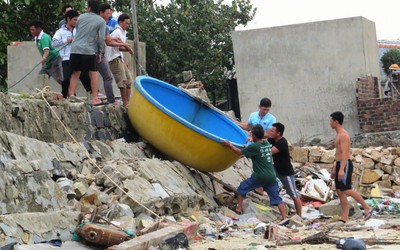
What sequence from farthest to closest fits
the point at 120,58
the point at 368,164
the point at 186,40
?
the point at 186,40 → the point at 368,164 → the point at 120,58

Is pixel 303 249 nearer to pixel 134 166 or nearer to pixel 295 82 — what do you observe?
pixel 134 166

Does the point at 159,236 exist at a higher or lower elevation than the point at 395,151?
higher

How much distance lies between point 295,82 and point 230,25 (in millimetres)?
7216

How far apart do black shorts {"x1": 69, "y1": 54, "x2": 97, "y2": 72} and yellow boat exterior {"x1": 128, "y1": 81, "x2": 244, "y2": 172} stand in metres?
0.89

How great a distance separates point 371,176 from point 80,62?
22.7 feet

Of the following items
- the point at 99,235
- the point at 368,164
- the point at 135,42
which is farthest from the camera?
the point at 368,164

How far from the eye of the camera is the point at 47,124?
9781 millimetres

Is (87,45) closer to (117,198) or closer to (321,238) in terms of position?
(117,198)

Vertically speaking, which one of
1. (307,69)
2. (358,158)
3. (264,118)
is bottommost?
(358,158)

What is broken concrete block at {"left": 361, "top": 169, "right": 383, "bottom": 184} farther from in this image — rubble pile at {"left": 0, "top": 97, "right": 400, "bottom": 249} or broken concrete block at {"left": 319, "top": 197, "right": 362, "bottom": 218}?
broken concrete block at {"left": 319, "top": 197, "right": 362, "bottom": 218}

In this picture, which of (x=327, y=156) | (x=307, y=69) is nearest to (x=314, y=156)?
(x=327, y=156)

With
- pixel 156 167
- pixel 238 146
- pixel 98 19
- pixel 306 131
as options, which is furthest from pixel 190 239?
pixel 306 131

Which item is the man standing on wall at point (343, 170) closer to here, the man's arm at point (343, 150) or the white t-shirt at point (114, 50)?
the man's arm at point (343, 150)

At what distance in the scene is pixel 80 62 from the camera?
1110 cm
